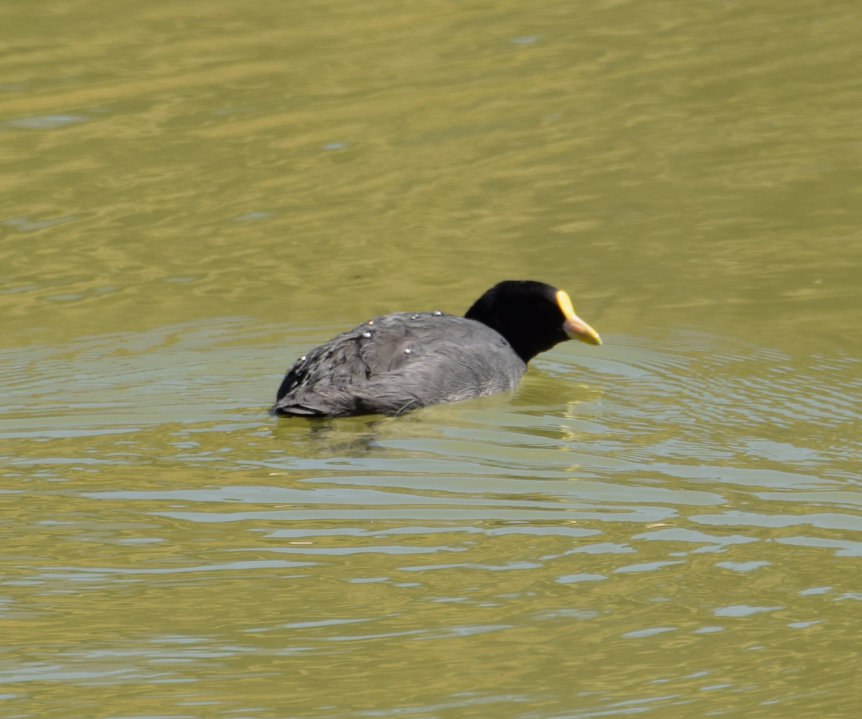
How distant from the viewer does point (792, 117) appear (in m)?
12.9

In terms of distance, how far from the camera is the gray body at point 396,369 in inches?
279

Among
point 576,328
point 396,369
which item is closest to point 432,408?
point 396,369

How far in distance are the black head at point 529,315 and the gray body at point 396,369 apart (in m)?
0.46

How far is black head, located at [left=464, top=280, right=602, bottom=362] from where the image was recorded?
27.6 feet

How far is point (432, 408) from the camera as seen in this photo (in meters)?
7.37

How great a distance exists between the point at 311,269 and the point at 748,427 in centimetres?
422

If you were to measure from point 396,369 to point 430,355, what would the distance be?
0.78ft

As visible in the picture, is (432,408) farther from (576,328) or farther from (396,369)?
(576,328)

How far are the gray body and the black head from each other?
1.50 ft

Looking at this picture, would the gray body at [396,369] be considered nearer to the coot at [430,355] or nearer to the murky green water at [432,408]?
the coot at [430,355]

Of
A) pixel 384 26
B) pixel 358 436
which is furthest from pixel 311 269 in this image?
pixel 384 26

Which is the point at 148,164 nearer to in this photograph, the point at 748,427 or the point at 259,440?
the point at 259,440

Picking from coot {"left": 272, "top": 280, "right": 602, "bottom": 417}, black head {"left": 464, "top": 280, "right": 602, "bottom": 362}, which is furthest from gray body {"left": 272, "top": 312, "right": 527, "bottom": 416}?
black head {"left": 464, "top": 280, "right": 602, "bottom": 362}

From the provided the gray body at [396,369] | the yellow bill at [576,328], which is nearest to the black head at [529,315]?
the yellow bill at [576,328]
